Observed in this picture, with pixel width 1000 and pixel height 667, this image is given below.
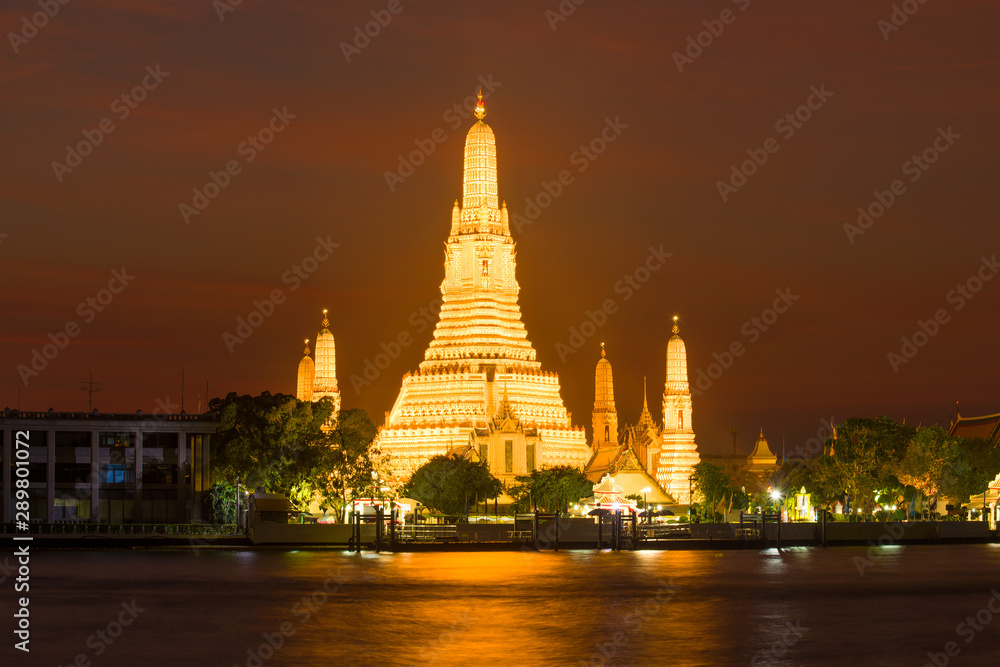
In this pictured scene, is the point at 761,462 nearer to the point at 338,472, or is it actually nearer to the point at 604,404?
the point at 604,404

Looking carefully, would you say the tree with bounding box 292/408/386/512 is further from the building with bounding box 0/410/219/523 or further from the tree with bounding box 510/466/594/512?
the tree with bounding box 510/466/594/512

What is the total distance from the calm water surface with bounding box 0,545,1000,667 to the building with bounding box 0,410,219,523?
21378 mm

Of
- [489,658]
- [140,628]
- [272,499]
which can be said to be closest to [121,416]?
[272,499]

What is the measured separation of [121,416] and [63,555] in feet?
64.2

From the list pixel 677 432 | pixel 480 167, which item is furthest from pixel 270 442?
pixel 677 432

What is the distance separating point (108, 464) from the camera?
11838cm

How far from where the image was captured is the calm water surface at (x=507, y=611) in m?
55.6

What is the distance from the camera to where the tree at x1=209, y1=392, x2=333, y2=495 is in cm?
11344

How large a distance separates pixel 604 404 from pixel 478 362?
33214 millimetres

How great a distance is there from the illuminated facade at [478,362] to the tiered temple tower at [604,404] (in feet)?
78.6

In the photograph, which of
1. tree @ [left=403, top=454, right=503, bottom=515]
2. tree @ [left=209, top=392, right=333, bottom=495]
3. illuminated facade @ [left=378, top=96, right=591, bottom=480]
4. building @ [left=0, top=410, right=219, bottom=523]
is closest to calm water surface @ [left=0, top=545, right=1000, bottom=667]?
tree @ [left=209, top=392, right=333, bottom=495]

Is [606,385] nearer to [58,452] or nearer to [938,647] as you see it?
[58,452]

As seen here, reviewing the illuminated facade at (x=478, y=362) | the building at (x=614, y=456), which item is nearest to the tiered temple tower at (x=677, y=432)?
the building at (x=614, y=456)

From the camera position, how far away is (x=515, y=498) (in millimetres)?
135750
